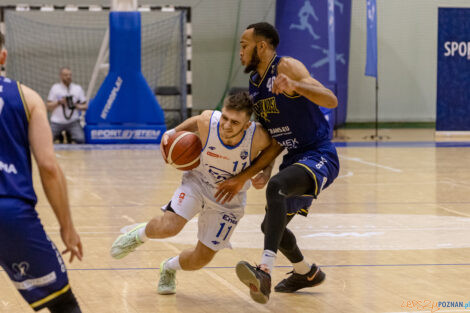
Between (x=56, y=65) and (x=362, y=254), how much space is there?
1367cm

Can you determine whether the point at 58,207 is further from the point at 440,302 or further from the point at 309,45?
the point at 309,45

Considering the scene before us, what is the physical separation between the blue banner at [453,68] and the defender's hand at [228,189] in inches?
488

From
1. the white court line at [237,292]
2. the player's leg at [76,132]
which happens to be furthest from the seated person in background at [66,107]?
the white court line at [237,292]

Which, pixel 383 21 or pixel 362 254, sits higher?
pixel 383 21

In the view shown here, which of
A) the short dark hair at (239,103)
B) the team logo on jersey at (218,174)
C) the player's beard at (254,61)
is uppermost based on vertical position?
the player's beard at (254,61)

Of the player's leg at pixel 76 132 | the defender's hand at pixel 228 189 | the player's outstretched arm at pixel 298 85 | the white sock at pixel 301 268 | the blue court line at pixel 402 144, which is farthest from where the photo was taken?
the blue court line at pixel 402 144

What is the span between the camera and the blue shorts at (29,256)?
2.80m

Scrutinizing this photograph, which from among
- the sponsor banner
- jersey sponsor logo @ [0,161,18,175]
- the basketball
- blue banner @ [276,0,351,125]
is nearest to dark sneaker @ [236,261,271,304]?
the basketball

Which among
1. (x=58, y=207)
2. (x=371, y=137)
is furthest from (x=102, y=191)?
(x=371, y=137)

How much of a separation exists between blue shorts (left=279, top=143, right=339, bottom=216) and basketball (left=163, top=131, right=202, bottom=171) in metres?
0.56

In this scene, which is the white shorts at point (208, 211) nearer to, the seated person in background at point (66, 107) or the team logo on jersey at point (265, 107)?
the team logo on jersey at point (265, 107)

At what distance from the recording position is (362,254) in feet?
19.5

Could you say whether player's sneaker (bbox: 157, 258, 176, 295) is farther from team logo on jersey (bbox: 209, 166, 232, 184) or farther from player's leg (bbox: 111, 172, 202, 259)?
team logo on jersey (bbox: 209, 166, 232, 184)

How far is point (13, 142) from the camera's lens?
2.86 m
